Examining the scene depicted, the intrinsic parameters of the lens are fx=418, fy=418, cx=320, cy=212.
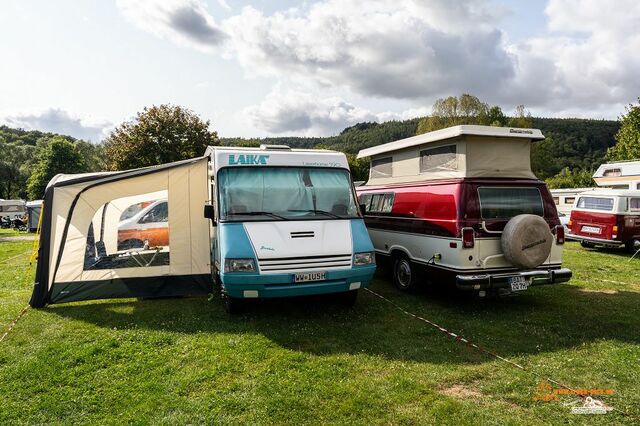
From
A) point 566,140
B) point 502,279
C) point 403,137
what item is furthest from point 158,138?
point 566,140

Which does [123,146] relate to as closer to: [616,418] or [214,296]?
[214,296]

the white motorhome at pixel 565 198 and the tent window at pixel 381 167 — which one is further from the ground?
the tent window at pixel 381 167

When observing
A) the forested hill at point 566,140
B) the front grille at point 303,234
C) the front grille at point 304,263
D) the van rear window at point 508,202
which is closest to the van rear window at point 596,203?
the van rear window at point 508,202

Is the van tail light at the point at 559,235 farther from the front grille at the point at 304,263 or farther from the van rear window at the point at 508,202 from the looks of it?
the front grille at the point at 304,263

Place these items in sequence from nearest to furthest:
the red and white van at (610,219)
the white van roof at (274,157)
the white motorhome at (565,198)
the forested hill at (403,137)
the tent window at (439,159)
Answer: the white van roof at (274,157) → the tent window at (439,159) → the red and white van at (610,219) → the white motorhome at (565,198) → the forested hill at (403,137)

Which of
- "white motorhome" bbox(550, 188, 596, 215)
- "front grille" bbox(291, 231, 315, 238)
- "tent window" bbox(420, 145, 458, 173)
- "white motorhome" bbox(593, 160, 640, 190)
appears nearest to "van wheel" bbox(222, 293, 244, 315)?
"front grille" bbox(291, 231, 315, 238)

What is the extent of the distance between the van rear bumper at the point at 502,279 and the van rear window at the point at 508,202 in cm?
96

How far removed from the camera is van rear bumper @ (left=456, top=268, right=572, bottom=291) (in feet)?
21.4

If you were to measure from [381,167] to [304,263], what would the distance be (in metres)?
4.64

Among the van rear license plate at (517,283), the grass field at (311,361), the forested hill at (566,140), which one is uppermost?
the forested hill at (566,140)

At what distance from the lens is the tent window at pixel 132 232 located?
293 inches

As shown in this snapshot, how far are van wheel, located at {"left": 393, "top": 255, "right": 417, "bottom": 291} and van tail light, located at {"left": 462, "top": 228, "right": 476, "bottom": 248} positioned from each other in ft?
5.28

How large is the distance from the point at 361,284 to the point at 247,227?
6.38 feet

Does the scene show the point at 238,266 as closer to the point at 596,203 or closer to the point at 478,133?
the point at 478,133
